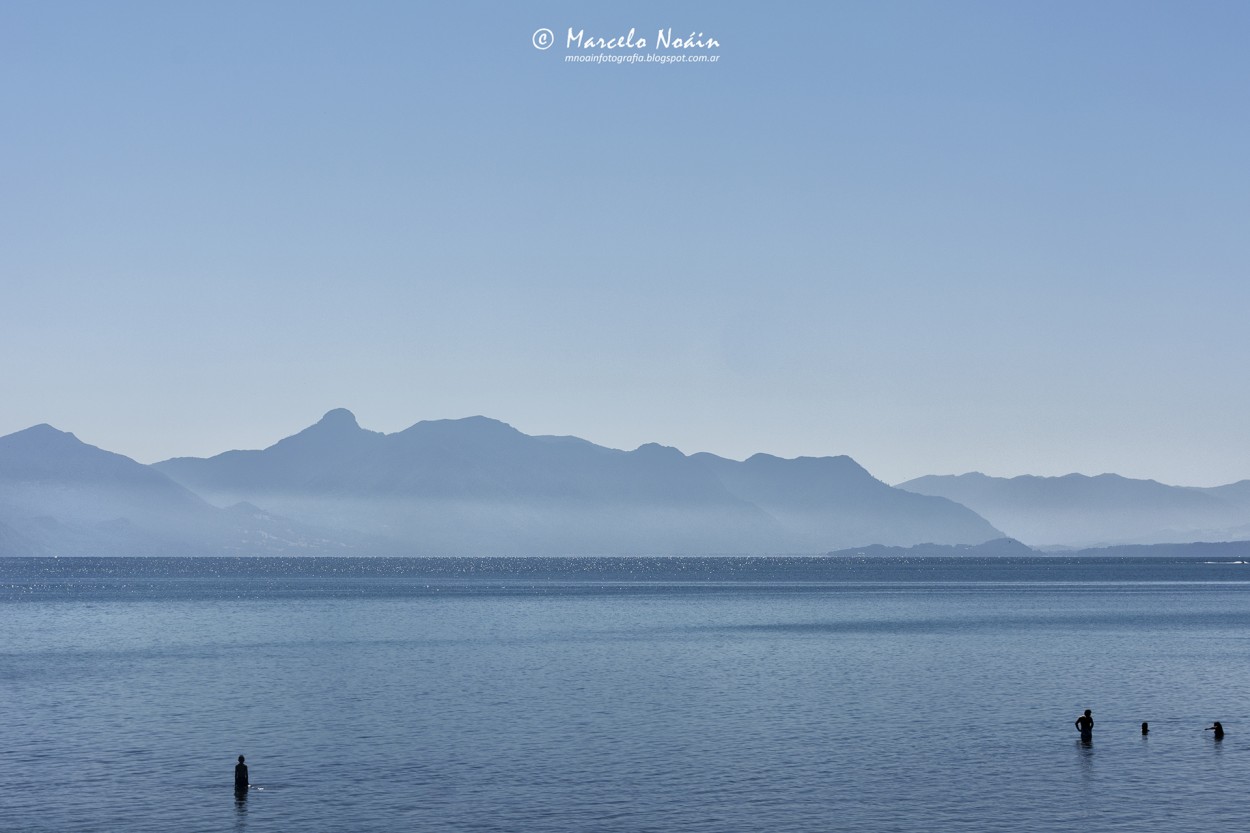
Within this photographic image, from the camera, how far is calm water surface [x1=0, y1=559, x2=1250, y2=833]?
47656 mm

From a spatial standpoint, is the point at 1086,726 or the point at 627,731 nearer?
the point at 1086,726

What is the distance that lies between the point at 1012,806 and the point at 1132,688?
122ft

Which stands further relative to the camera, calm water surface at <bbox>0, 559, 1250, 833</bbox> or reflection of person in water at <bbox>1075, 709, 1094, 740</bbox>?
reflection of person in water at <bbox>1075, 709, 1094, 740</bbox>

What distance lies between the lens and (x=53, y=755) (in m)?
58.1

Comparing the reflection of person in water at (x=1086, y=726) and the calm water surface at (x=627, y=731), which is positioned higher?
the reflection of person in water at (x=1086, y=726)

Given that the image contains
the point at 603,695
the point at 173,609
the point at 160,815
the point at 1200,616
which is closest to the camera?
the point at 160,815

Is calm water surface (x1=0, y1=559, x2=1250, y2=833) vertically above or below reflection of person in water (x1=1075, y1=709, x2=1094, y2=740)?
below

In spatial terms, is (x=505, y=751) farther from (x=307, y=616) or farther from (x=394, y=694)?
(x=307, y=616)

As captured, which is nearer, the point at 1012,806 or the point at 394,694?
the point at 1012,806

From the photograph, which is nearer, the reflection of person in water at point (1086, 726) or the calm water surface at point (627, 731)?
the calm water surface at point (627, 731)

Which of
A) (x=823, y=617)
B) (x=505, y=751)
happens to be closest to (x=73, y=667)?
(x=505, y=751)

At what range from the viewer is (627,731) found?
65250mm

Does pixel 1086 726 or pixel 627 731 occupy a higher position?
pixel 1086 726

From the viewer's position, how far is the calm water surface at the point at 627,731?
4766 centimetres
